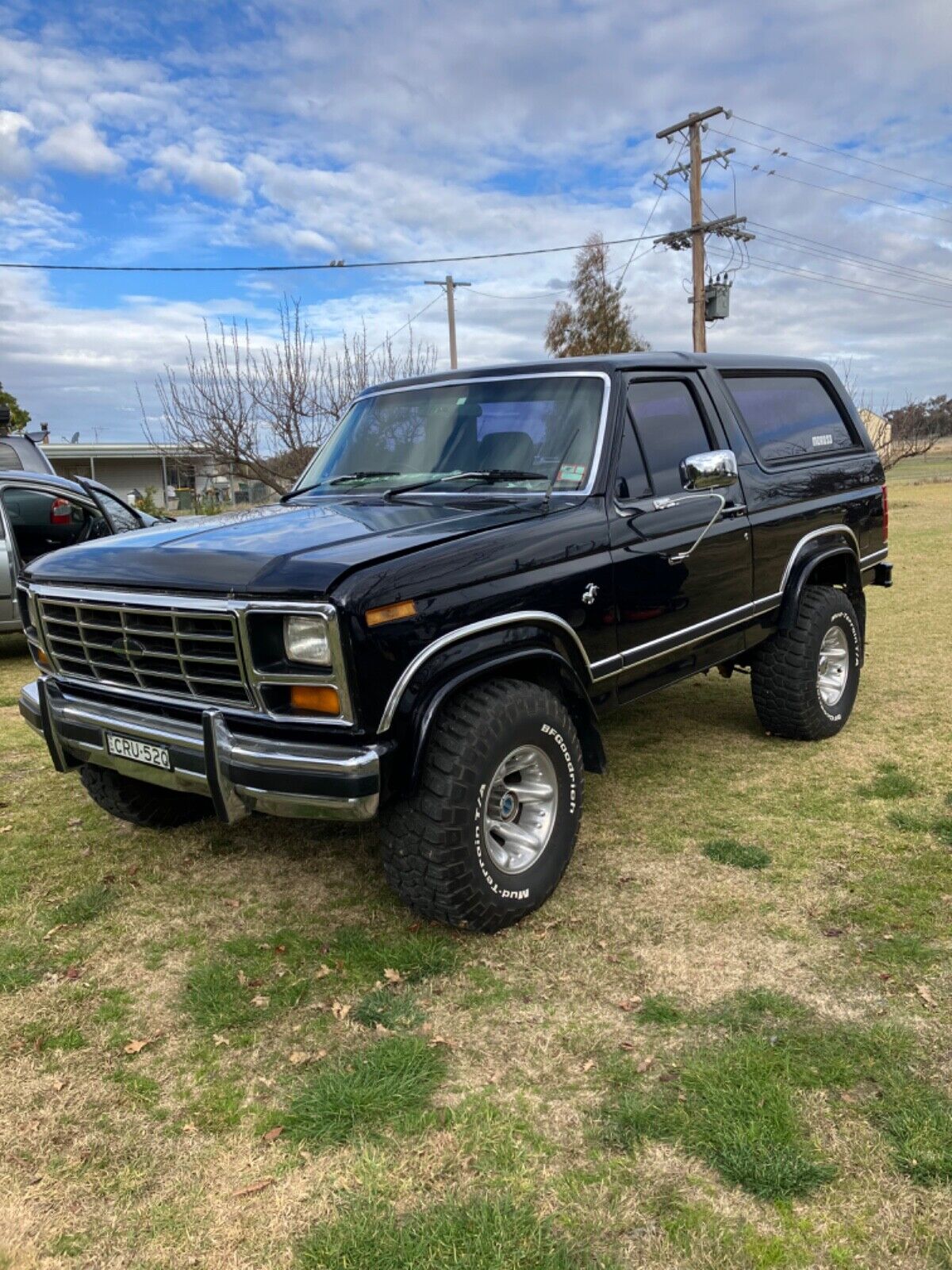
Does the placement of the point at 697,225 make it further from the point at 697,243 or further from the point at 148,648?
the point at 148,648

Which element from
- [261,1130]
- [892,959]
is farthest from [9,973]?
[892,959]

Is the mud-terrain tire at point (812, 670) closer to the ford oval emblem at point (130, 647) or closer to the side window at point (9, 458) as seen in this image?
the ford oval emblem at point (130, 647)

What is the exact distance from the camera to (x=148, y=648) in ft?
11.0

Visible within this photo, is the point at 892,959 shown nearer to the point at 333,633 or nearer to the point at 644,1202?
the point at 644,1202

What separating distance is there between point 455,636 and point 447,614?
8 centimetres

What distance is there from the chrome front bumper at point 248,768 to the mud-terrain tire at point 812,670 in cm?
311

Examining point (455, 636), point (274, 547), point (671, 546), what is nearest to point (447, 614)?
point (455, 636)

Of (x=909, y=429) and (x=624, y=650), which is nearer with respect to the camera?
(x=624, y=650)

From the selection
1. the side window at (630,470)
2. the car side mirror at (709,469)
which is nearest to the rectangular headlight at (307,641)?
the side window at (630,470)

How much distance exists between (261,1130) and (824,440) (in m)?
4.87

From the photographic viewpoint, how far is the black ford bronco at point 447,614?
117 inches

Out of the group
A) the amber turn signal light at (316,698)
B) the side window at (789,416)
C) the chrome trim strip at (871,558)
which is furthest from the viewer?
the chrome trim strip at (871,558)

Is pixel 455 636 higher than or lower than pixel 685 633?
higher

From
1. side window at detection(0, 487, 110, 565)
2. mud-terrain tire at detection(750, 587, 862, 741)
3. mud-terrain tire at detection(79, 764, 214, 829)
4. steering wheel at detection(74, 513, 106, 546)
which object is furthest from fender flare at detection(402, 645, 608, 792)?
steering wheel at detection(74, 513, 106, 546)
